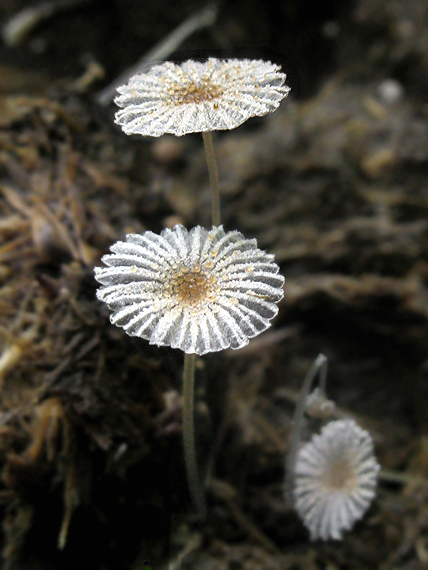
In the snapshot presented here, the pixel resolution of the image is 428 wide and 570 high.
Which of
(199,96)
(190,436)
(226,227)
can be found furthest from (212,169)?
(226,227)

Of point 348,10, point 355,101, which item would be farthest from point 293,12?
point 355,101

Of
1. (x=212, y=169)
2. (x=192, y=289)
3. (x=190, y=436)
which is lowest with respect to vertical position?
(x=190, y=436)

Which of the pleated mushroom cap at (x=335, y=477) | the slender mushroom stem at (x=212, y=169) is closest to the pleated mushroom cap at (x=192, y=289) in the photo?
the slender mushroom stem at (x=212, y=169)

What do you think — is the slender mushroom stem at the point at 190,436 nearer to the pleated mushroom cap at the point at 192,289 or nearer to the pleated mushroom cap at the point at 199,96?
the pleated mushroom cap at the point at 192,289

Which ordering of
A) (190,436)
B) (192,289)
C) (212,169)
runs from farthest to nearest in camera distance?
(190,436) → (212,169) → (192,289)

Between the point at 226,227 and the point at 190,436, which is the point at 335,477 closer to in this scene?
the point at 190,436

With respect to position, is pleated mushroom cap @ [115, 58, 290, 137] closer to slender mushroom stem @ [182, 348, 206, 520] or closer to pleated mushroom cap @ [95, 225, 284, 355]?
pleated mushroom cap @ [95, 225, 284, 355]

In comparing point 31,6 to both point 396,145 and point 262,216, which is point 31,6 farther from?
point 396,145
